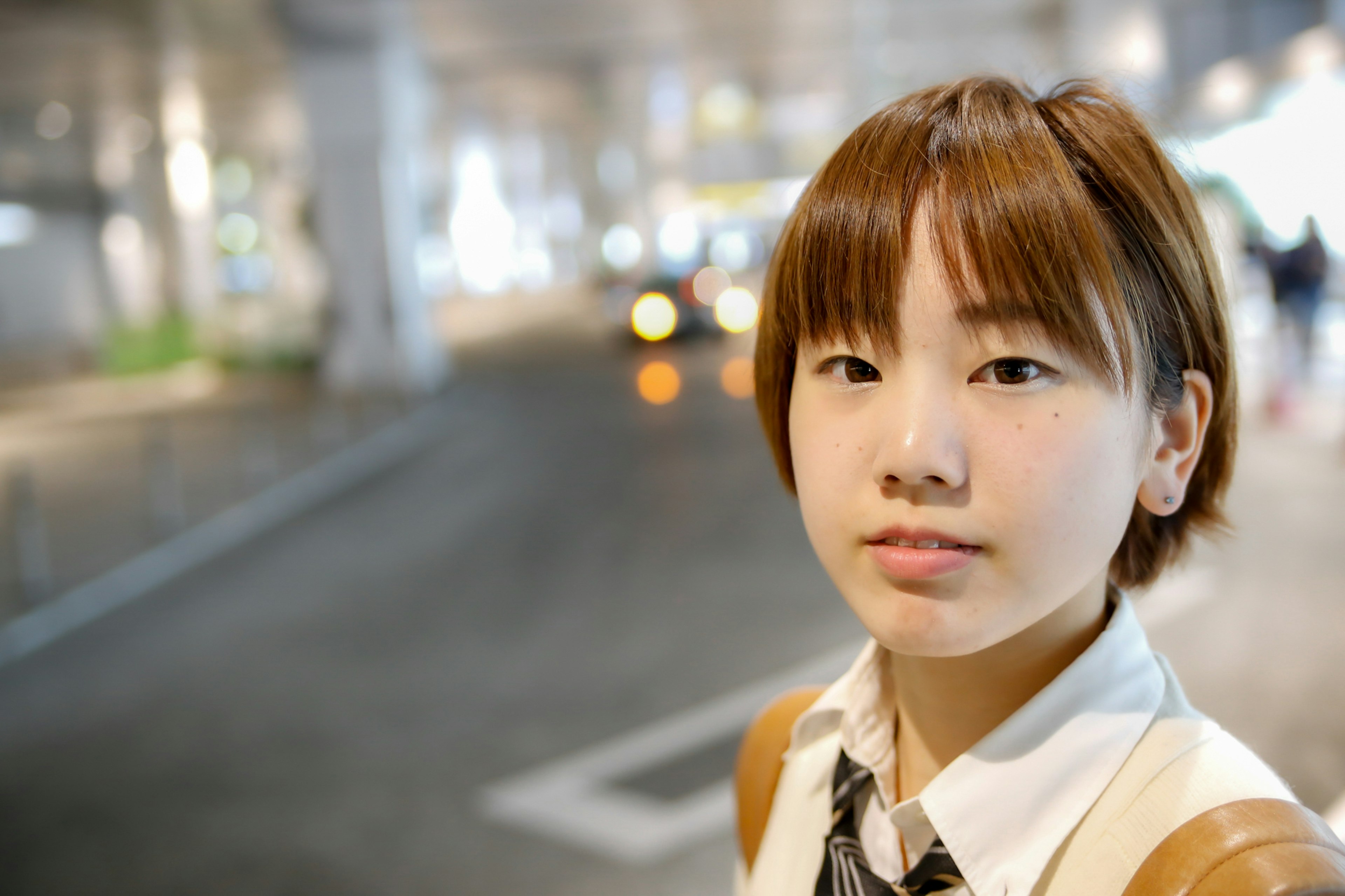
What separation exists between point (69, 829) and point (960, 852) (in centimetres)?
469

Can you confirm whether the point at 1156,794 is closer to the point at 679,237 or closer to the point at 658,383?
the point at 658,383

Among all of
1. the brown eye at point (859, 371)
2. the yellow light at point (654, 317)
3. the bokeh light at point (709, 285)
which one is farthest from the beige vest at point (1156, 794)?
the bokeh light at point (709, 285)

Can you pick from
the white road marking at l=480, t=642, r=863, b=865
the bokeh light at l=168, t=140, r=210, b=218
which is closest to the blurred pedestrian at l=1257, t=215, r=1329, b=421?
the white road marking at l=480, t=642, r=863, b=865

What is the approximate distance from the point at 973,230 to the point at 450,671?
547 centimetres

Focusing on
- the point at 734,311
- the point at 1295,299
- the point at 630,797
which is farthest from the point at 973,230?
the point at 734,311

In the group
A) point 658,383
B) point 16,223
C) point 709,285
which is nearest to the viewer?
point 658,383

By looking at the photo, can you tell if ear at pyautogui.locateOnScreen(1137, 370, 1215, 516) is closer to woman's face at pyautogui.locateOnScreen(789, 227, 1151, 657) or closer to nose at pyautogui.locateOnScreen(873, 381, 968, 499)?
woman's face at pyautogui.locateOnScreen(789, 227, 1151, 657)

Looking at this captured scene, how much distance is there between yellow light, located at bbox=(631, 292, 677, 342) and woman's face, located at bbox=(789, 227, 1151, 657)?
2275 cm

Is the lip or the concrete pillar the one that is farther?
the concrete pillar

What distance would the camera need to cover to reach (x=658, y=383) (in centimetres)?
1809

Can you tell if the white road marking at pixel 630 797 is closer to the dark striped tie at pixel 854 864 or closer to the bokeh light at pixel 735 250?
the dark striped tie at pixel 854 864

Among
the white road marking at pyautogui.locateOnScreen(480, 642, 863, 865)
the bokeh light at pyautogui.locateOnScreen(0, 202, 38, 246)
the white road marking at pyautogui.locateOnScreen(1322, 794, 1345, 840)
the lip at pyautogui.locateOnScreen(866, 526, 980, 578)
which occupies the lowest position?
the white road marking at pyautogui.locateOnScreen(480, 642, 863, 865)

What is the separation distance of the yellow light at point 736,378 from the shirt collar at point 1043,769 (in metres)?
13.3

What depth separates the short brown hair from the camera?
1012 mm
